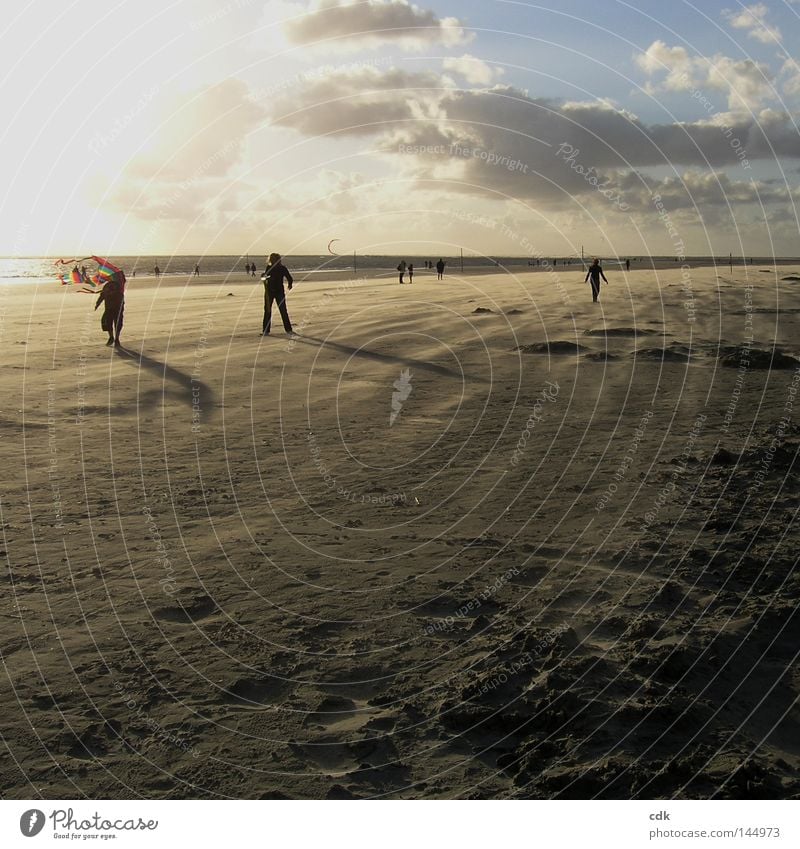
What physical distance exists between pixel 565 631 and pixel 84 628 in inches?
133

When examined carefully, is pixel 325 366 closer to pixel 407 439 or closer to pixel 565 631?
pixel 407 439

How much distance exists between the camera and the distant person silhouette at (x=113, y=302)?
68.5 feet

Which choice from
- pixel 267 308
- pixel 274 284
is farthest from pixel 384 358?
pixel 267 308

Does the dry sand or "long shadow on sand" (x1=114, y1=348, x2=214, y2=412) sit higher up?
"long shadow on sand" (x1=114, y1=348, x2=214, y2=412)

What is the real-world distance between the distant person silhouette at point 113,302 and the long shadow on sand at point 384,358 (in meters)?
4.66

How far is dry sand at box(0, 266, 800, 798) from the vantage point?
14.5 ft

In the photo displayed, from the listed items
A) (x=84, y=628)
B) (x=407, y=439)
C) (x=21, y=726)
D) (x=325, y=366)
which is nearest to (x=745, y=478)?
(x=407, y=439)

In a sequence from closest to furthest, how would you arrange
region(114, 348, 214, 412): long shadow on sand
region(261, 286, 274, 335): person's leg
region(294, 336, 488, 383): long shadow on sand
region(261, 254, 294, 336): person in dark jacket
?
1. region(114, 348, 214, 412): long shadow on sand
2. region(294, 336, 488, 383): long shadow on sand
3. region(261, 254, 294, 336): person in dark jacket
4. region(261, 286, 274, 335): person's leg

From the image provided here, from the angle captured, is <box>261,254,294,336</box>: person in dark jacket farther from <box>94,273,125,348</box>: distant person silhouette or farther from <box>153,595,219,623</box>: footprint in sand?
<box>153,595,219,623</box>: footprint in sand

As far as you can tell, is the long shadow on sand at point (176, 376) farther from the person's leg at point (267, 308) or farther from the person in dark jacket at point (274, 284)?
the person in dark jacket at point (274, 284)

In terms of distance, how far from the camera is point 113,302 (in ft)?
69.8
